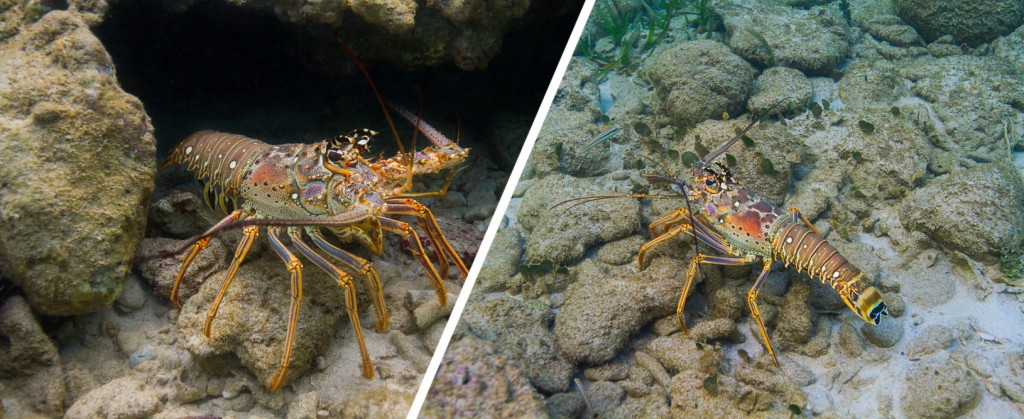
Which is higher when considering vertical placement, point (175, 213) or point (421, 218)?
point (175, 213)

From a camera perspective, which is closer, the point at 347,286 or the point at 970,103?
the point at 347,286

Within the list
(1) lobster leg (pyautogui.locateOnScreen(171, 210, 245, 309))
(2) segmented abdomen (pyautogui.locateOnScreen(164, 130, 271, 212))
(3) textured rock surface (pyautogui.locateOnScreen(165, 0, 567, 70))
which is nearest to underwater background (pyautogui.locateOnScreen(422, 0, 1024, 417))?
(3) textured rock surface (pyautogui.locateOnScreen(165, 0, 567, 70))

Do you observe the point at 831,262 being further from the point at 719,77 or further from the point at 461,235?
the point at 461,235

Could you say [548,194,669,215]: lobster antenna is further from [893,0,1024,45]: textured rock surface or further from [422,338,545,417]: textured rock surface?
[893,0,1024,45]: textured rock surface

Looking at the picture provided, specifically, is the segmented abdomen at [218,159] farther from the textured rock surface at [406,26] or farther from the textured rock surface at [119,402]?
the textured rock surface at [119,402]

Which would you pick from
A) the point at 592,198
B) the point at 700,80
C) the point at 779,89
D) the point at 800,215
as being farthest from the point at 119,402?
the point at 779,89

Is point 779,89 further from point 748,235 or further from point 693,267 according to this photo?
point 693,267

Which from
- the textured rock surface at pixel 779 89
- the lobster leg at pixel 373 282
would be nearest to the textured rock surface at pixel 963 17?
the textured rock surface at pixel 779 89
